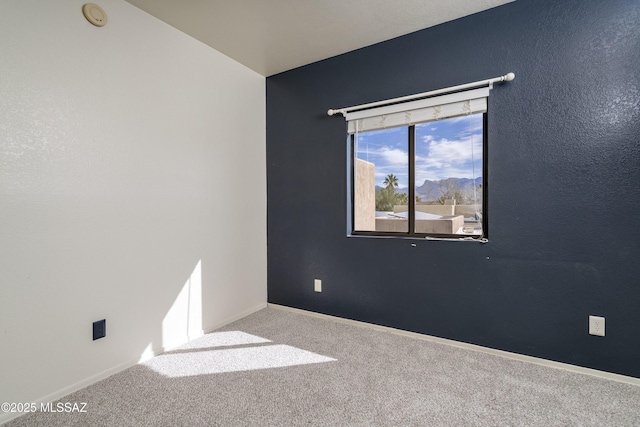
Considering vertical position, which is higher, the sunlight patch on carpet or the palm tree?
the palm tree

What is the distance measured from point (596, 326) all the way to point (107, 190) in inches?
123

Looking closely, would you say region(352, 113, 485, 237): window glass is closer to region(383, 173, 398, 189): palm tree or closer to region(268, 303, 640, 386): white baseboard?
region(383, 173, 398, 189): palm tree

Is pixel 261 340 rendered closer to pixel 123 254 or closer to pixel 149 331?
pixel 149 331

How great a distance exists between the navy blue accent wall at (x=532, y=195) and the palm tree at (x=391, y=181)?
0.38 m

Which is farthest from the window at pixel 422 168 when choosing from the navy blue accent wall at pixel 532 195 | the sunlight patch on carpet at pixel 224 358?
the sunlight patch on carpet at pixel 224 358

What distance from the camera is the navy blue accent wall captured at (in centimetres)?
182

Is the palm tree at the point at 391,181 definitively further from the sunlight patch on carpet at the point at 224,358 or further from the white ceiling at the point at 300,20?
the sunlight patch on carpet at the point at 224,358

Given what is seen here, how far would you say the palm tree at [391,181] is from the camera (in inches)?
103

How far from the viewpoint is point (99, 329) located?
6.18ft

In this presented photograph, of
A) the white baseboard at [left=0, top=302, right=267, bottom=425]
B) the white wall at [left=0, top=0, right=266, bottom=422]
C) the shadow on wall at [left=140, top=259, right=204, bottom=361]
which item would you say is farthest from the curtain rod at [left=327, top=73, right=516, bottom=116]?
the white baseboard at [left=0, top=302, right=267, bottom=425]

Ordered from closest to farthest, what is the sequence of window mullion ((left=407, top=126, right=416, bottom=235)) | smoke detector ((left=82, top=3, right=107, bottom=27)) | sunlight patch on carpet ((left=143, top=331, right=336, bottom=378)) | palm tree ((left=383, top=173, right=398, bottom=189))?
smoke detector ((left=82, top=3, right=107, bottom=27)) → sunlight patch on carpet ((left=143, top=331, right=336, bottom=378)) → window mullion ((left=407, top=126, right=416, bottom=235)) → palm tree ((left=383, top=173, right=398, bottom=189))

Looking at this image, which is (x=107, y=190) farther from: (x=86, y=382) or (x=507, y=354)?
(x=507, y=354)

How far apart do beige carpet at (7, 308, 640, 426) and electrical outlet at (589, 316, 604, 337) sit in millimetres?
265

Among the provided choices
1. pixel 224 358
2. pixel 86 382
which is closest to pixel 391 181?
pixel 224 358
